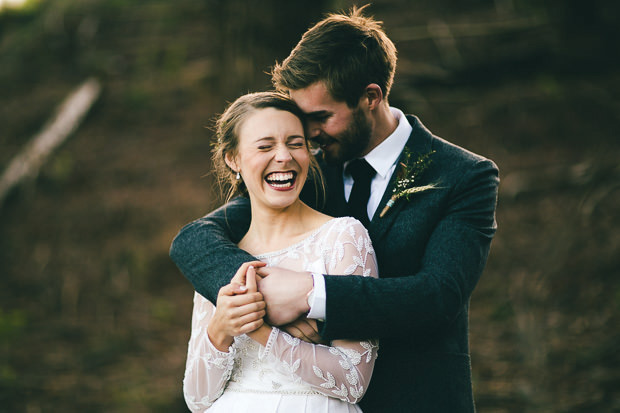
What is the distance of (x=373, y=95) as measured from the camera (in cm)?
263

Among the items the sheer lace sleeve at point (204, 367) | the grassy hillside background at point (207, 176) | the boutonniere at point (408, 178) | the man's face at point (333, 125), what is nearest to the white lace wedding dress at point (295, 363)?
the sheer lace sleeve at point (204, 367)

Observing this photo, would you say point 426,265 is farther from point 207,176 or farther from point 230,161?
point 207,176

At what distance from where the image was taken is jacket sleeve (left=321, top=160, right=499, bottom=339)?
1.95 meters

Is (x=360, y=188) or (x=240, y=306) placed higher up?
(x=360, y=188)

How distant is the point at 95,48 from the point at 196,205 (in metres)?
3.81

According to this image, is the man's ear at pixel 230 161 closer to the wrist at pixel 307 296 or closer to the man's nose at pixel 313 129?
the man's nose at pixel 313 129

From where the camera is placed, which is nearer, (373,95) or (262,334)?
(262,334)

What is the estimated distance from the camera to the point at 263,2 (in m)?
3.71

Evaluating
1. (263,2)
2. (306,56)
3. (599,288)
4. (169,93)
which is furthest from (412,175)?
(169,93)

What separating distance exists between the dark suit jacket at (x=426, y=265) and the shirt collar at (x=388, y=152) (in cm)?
10

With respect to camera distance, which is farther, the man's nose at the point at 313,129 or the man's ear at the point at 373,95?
the man's ear at the point at 373,95

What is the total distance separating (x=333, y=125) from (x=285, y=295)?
85 centimetres

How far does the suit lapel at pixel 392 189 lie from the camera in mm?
2336

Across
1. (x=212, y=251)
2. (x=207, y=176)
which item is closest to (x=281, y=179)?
(x=212, y=251)
